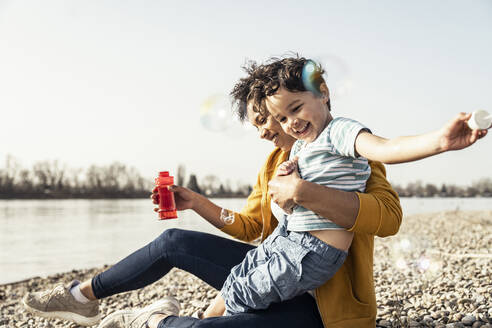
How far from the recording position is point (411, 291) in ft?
12.1

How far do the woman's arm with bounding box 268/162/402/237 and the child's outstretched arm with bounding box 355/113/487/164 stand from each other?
215 millimetres

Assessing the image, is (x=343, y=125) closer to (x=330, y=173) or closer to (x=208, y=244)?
(x=330, y=173)

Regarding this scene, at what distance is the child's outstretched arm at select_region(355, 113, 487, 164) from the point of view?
1.35 metres

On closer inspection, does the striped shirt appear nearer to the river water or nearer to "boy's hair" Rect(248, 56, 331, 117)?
"boy's hair" Rect(248, 56, 331, 117)

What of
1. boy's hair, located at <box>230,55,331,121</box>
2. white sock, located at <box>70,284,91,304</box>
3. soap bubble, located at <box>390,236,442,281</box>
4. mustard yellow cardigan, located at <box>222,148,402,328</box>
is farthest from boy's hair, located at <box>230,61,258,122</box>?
soap bubble, located at <box>390,236,442,281</box>

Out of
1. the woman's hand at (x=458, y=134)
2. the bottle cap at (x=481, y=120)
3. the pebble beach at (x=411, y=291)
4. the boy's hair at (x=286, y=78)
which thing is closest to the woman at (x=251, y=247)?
the boy's hair at (x=286, y=78)

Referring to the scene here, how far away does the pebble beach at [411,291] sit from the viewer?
116 inches

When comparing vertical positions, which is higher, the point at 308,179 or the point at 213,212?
the point at 308,179

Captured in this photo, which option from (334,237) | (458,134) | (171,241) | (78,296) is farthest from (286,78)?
(78,296)

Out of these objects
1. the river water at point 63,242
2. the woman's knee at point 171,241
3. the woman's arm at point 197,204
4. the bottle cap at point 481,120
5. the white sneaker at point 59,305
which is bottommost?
the river water at point 63,242

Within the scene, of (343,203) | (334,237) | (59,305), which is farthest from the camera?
(59,305)

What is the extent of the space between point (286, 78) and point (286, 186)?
49 cm

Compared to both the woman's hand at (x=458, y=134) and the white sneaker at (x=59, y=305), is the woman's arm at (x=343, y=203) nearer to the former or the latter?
the woman's hand at (x=458, y=134)

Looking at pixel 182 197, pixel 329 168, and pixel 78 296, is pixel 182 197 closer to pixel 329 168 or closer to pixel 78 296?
pixel 78 296
